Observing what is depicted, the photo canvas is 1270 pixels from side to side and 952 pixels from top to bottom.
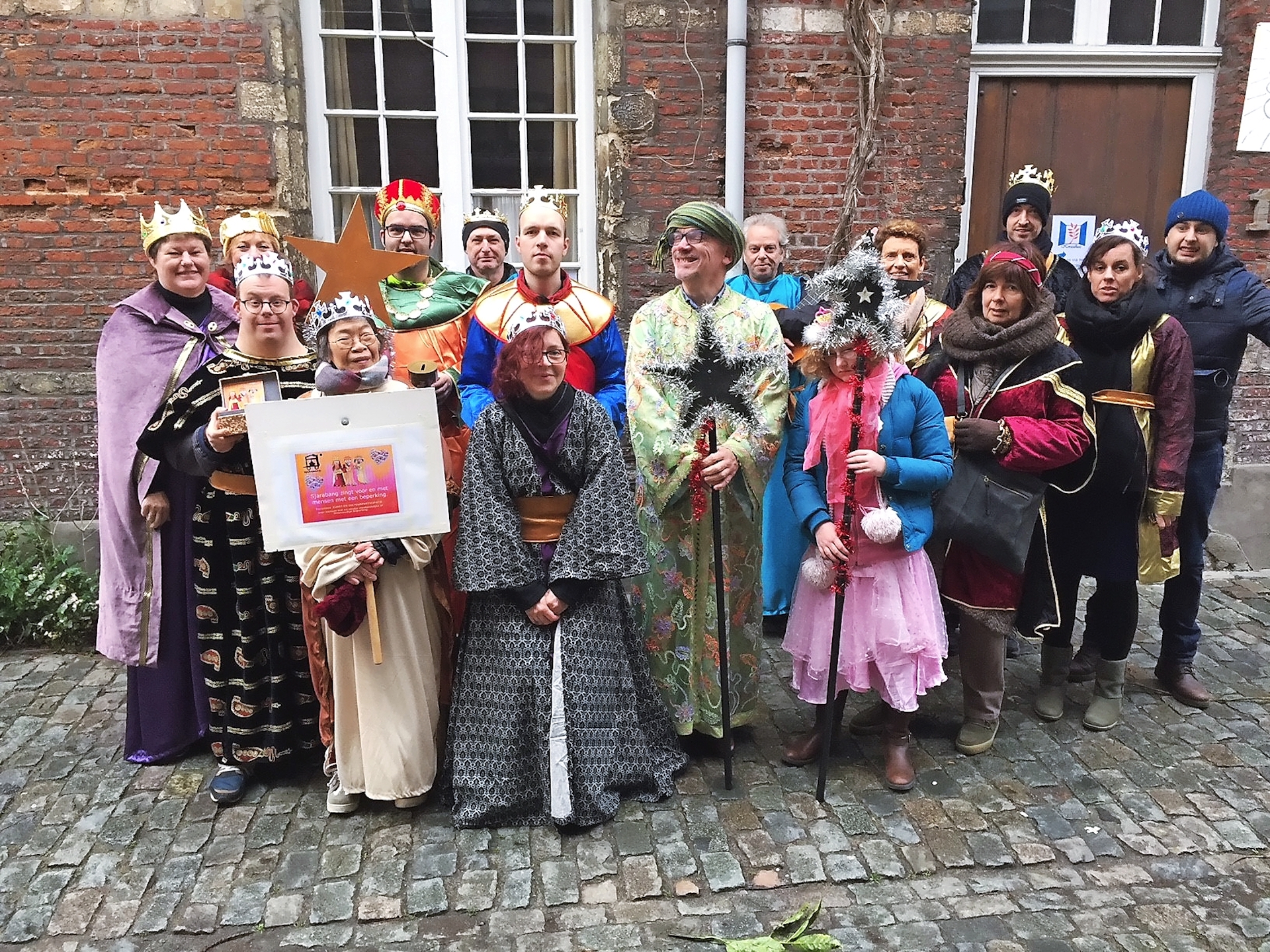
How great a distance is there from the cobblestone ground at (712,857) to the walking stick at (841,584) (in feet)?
0.66

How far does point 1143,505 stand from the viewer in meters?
3.69

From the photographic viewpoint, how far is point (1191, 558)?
402 cm

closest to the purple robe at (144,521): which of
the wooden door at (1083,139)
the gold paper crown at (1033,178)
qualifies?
the gold paper crown at (1033,178)

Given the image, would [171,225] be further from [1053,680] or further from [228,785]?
[1053,680]

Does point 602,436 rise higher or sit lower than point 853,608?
higher

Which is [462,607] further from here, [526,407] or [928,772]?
[928,772]

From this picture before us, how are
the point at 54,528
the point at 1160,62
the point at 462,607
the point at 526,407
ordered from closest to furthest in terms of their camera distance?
1. the point at 526,407
2. the point at 462,607
3. the point at 54,528
4. the point at 1160,62

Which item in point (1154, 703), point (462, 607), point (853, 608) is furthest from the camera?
point (1154, 703)

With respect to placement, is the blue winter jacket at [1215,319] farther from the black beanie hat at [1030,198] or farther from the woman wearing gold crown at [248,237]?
the woman wearing gold crown at [248,237]

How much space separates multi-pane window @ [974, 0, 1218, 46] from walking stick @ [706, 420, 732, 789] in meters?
4.55

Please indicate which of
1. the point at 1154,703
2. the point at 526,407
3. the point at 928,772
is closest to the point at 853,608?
the point at 928,772

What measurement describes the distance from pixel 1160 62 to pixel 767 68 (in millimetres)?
2757

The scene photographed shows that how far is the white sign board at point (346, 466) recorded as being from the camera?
288 cm

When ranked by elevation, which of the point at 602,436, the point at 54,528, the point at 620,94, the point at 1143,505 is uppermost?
the point at 620,94
